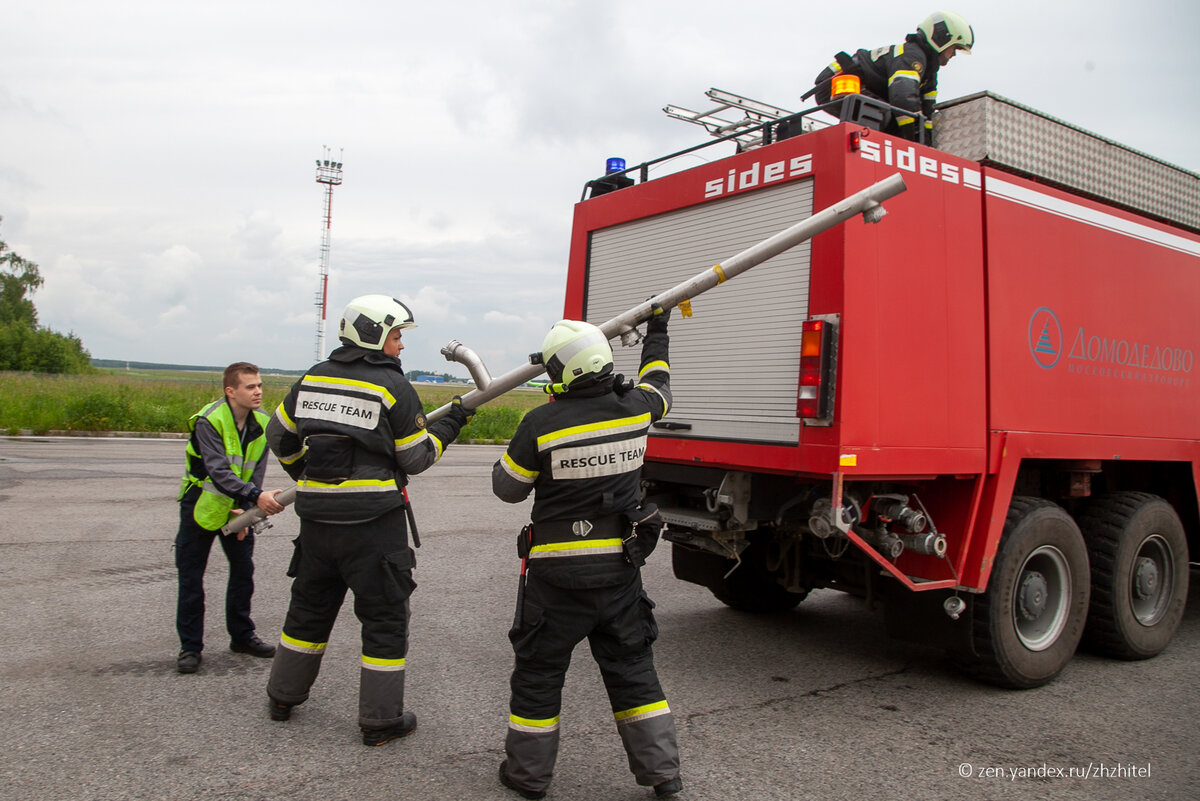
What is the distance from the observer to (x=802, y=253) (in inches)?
174

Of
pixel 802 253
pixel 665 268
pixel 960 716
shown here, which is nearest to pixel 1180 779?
pixel 960 716

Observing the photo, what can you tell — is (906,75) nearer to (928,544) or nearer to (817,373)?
(817,373)

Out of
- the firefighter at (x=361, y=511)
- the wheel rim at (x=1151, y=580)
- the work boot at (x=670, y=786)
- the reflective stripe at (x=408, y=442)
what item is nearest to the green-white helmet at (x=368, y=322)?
the firefighter at (x=361, y=511)

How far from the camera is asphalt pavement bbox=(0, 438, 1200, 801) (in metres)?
3.47

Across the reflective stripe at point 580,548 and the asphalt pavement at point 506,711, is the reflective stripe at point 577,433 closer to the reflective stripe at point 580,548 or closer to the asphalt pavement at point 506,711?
the reflective stripe at point 580,548

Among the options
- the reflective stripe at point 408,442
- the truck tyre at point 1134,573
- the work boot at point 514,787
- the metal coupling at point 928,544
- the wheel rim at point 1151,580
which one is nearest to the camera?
the work boot at point 514,787

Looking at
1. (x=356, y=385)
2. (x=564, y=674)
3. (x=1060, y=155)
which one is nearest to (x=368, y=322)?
(x=356, y=385)

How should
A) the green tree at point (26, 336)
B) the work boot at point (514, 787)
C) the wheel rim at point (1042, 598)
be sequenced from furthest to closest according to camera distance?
the green tree at point (26, 336)
the wheel rim at point (1042, 598)
the work boot at point (514, 787)

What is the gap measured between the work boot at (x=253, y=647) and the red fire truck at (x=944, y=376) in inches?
94.5

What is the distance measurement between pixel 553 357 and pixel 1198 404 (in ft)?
16.2

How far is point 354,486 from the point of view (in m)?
3.82

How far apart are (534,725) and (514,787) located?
0.81 feet

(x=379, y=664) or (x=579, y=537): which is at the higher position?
(x=579, y=537)

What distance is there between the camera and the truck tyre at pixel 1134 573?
5.28 metres
